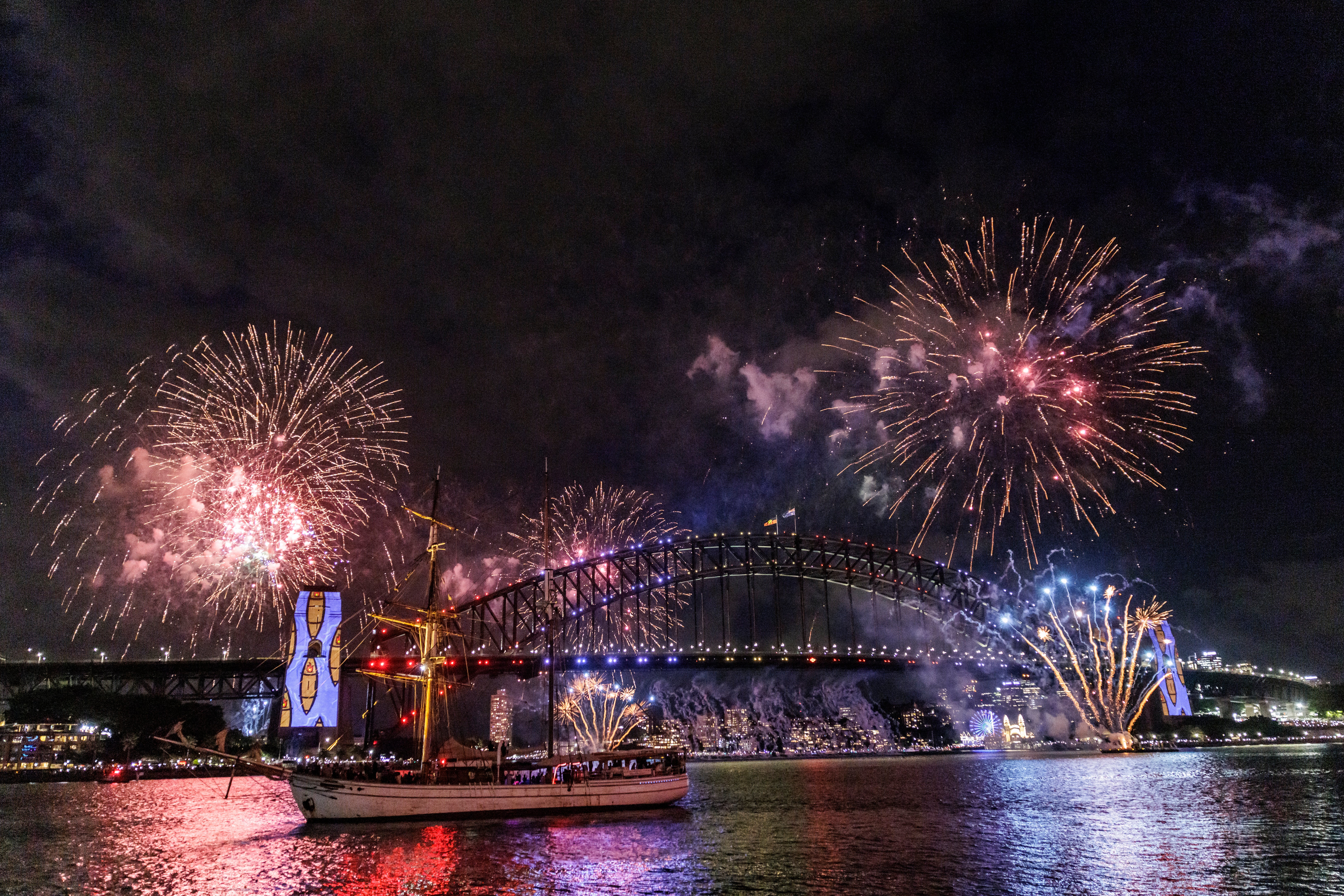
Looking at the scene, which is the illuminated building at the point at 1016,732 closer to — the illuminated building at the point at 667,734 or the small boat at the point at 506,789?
the illuminated building at the point at 667,734

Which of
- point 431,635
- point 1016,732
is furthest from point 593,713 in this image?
point 1016,732

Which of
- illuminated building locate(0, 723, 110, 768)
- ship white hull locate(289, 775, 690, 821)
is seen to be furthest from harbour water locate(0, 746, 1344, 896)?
illuminated building locate(0, 723, 110, 768)

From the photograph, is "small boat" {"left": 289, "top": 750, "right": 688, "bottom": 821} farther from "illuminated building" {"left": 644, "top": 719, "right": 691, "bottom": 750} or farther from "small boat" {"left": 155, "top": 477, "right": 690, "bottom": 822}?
"illuminated building" {"left": 644, "top": 719, "right": 691, "bottom": 750}

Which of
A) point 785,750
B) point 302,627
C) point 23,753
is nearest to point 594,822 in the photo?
point 302,627

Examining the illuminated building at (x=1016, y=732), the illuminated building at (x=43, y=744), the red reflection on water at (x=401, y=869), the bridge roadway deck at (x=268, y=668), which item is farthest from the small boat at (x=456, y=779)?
the illuminated building at (x=1016, y=732)

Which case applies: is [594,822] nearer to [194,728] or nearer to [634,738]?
[194,728]

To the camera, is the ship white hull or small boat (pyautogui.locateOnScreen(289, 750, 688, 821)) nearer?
the ship white hull
